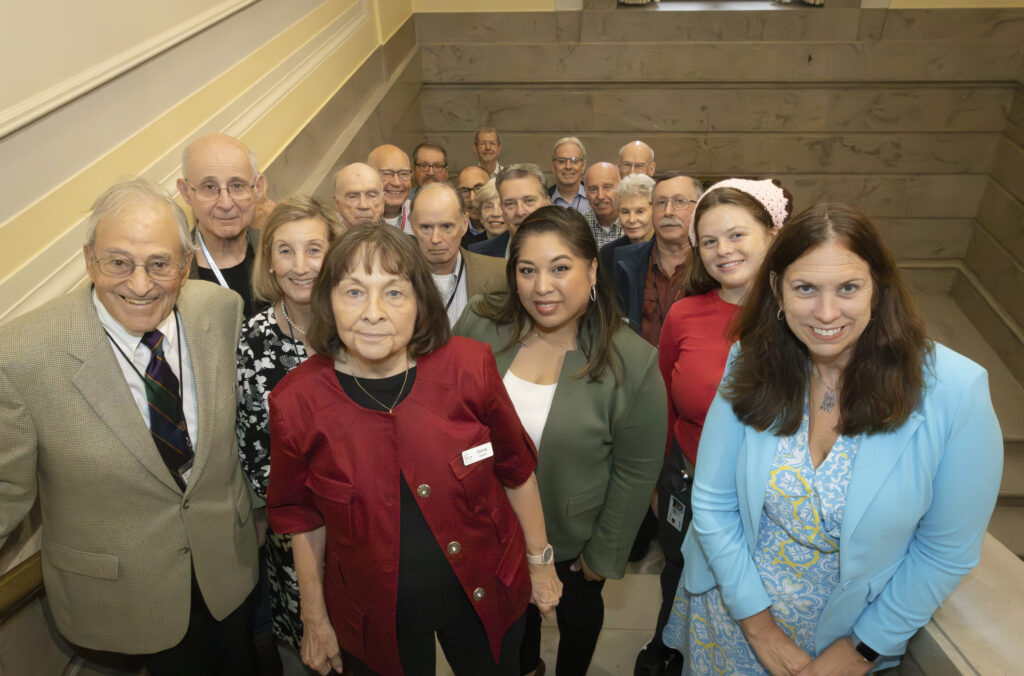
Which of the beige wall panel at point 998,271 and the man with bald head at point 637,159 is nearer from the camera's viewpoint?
the man with bald head at point 637,159

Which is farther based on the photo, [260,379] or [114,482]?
[260,379]

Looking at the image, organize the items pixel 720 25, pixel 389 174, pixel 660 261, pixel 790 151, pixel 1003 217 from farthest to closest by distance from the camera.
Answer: pixel 790 151 → pixel 720 25 → pixel 1003 217 → pixel 389 174 → pixel 660 261

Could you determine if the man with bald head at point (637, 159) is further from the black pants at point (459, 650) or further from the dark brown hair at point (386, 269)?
the black pants at point (459, 650)

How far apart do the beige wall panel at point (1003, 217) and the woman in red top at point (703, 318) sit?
17.8 ft

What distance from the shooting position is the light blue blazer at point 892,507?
4.66 feet

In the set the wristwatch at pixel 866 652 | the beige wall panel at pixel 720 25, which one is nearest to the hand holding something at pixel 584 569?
the wristwatch at pixel 866 652

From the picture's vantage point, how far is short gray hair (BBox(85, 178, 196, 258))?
1.68 meters

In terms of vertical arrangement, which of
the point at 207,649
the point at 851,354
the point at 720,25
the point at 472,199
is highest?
the point at 720,25

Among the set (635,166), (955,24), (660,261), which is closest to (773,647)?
(660,261)

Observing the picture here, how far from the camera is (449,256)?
272cm

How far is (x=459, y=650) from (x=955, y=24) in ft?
25.3

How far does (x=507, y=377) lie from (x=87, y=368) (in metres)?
1.07

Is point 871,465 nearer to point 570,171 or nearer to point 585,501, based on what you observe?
point 585,501

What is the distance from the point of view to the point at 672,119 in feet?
23.6
